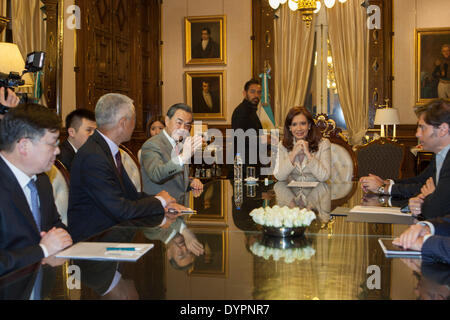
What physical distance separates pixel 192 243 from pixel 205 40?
26.5 ft

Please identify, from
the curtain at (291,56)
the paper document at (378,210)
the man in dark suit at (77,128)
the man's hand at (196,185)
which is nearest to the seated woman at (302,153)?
the man's hand at (196,185)

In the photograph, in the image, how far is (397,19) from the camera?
9008mm

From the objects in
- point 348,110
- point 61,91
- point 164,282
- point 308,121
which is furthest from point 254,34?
point 164,282

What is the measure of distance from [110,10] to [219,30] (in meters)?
2.46

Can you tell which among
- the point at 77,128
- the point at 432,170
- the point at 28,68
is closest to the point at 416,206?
the point at 432,170

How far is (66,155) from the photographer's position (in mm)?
4352

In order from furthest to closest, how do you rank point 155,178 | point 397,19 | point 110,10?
point 397,19
point 110,10
point 155,178

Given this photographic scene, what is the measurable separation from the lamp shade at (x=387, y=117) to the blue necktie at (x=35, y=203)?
7.06 m

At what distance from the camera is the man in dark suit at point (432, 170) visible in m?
2.54

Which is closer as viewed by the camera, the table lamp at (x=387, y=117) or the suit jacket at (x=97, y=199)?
the suit jacket at (x=97, y=199)

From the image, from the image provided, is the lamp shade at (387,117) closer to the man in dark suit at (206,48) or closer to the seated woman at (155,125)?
the man in dark suit at (206,48)

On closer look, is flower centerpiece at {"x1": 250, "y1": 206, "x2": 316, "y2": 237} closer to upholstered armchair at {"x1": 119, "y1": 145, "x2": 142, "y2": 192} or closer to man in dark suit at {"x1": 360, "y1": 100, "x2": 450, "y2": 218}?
man in dark suit at {"x1": 360, "y1": 100, "x2": 450, "y2": 218}
